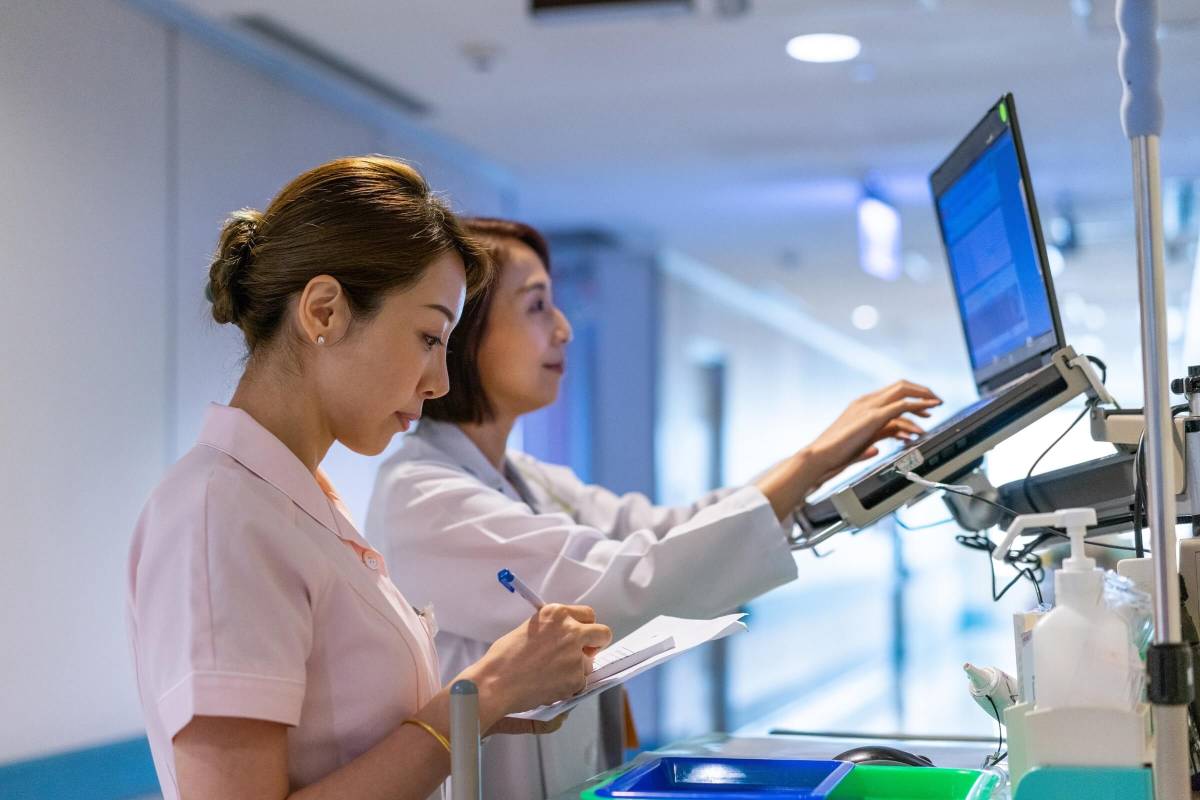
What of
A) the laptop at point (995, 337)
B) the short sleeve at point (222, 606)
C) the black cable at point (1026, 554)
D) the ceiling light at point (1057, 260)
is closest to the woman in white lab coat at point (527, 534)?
the laptop at point (995, 337)

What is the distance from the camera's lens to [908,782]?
127cm

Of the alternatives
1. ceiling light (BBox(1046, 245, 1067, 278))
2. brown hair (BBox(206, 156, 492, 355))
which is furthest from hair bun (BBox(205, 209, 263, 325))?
ceiling light (BBox(1046, 245, 1067, 278))

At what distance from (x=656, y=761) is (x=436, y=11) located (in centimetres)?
285

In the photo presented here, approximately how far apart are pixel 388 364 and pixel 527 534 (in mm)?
516

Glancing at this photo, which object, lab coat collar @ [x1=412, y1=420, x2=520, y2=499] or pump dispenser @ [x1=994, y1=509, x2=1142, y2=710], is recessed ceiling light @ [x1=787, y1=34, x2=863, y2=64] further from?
pump dispenser @ [x1=994, y1=509, x2=1142, y2=710]

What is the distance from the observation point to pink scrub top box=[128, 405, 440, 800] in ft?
3.58

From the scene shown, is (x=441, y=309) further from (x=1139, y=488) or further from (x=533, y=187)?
(x=533, y=187)

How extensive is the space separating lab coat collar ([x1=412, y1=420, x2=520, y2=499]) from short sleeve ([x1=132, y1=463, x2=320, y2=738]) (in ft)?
2.61

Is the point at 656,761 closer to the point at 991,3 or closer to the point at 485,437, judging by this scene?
the point at 485,437

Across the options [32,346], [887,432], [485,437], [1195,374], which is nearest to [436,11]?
[32,346]

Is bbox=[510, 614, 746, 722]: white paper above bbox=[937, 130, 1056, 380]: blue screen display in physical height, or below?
below

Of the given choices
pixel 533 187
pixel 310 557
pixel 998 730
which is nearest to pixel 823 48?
pixel 533 187

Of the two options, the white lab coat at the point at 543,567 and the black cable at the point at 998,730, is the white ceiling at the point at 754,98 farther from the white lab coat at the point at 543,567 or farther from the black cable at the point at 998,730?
the black cable at the point at 998,730

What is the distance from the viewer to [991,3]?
3.64 meters
